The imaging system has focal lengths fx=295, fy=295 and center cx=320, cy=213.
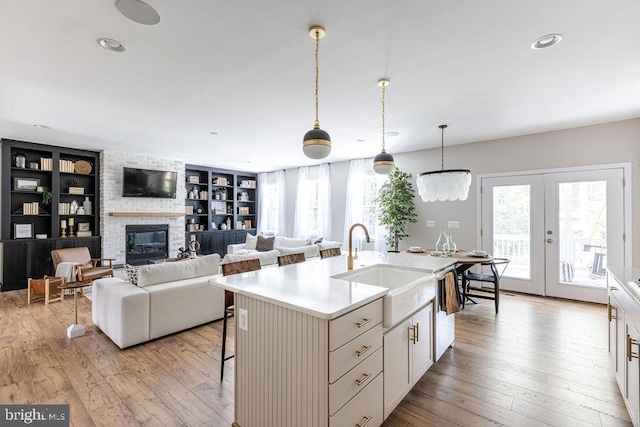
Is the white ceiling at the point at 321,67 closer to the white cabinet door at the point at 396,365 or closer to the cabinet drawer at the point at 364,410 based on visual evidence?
the white cabinet door at the point at 396,365

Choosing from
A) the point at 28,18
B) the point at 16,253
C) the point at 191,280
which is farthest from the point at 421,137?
the point at 16,253

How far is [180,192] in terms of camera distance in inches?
294

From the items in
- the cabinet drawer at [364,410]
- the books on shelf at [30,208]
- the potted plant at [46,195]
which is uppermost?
the potted plant at [46,195]

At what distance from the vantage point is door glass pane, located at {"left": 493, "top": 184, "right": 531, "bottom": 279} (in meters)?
5.03

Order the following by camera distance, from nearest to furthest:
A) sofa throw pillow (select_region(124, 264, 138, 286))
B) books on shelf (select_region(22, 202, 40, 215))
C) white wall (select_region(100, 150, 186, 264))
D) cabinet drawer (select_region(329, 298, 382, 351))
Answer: cabinet drawer (select_region(329, 298, 382, 351)), sofa throw pillow (select_region(124, 264, 138, 286)), books on shelf (select_region(22, 202, 40, 215)), white wall (select_region(100, 150, 186, 264))

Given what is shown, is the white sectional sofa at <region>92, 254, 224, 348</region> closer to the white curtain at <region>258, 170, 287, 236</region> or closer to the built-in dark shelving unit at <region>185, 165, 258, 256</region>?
the built-in dark shelving unit at <region>185, 165, 258, 256</region>

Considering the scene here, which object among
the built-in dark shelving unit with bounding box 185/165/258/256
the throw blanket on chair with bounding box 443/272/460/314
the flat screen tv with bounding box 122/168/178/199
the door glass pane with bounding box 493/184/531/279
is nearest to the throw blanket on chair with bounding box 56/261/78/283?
the flat screen tv with bounding box 122/168/178/199

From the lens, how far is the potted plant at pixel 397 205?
19.3 ft

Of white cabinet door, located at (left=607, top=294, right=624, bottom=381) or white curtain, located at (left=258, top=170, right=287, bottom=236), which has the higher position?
white curtain, located at (left=258, top=170, right=287, bottom=236)

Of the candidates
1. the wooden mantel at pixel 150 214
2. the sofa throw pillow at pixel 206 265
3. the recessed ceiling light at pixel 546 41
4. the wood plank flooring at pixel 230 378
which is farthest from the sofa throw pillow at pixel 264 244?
the recessed ceiling light at pixel 546 41

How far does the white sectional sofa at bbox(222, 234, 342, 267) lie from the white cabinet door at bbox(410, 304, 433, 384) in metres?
2.02

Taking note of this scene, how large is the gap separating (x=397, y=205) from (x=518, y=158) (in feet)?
7.17

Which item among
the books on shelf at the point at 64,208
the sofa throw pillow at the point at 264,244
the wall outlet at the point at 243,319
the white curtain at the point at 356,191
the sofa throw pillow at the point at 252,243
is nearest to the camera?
the wall outlet at the point at 243,319

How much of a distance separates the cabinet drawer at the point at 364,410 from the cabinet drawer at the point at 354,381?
3 cm
